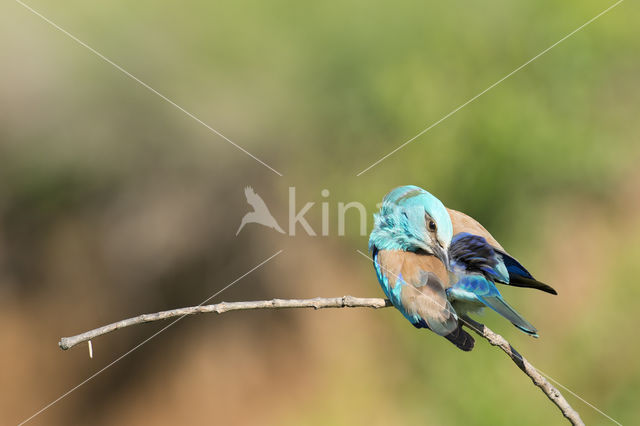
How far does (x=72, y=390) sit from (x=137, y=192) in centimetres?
188

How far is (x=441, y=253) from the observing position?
275cm

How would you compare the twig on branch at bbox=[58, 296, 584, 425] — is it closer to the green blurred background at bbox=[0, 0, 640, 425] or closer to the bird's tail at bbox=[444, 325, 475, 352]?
the bird's tail at bbox=[444, 325, 475, 352]

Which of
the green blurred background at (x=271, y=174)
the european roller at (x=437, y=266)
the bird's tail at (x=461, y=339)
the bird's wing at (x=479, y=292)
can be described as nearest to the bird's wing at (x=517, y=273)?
the european roller at (x=437, y=266)

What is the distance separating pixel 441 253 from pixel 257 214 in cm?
323

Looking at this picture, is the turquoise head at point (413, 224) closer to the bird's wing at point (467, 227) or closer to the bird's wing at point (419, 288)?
the bird's wing at point (419, 288)

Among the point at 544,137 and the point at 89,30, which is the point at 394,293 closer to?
the point at 544,137

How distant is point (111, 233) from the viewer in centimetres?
546

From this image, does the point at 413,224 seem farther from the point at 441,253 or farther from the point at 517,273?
the point at 517,273

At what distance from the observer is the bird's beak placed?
2711 millimetres

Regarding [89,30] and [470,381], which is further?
[89,30]

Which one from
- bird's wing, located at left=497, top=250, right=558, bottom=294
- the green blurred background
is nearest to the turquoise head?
bird's wing, located at left=497, top=250, right=558, bottom=294

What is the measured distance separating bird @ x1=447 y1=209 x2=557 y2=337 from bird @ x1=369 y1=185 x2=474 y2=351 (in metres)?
0.05

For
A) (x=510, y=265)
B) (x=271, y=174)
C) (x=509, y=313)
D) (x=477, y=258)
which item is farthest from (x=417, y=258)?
(x=271, y=174)

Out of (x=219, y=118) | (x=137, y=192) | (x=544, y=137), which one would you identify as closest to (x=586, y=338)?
(x=544, y=137)
